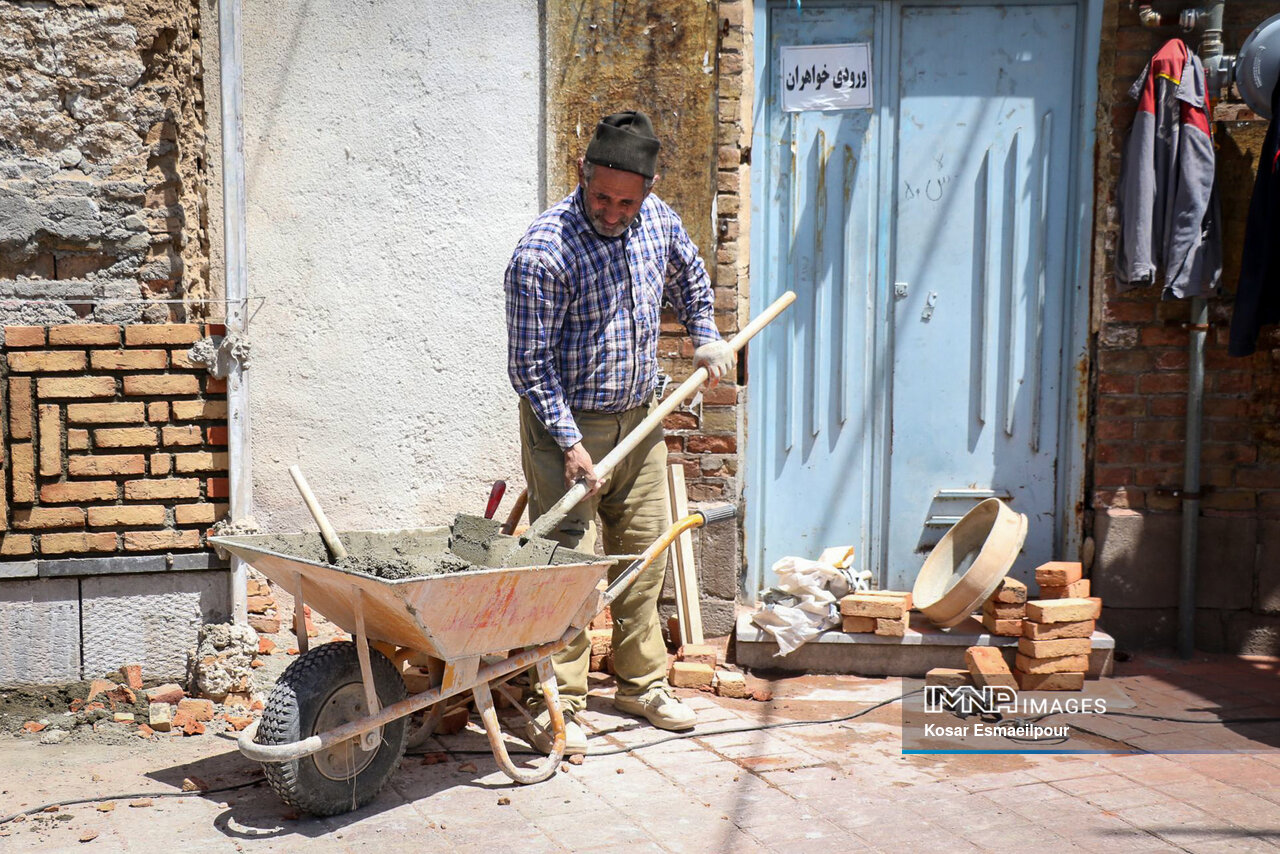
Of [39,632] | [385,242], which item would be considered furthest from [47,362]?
[385,242]

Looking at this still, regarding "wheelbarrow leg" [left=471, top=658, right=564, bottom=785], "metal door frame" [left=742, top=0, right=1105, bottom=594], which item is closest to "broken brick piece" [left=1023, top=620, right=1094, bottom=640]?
"metal door frame" [left=742, top=0, right=1105, bottom=594]

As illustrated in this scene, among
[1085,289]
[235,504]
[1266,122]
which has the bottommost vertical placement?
[235,504]

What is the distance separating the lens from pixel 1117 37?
17.1ft

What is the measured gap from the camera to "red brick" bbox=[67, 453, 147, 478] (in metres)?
4.47

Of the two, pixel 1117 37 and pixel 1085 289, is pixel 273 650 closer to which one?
pixel 1085 289

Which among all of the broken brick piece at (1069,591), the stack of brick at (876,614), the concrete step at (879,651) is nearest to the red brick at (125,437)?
the concrete step at (879,651)

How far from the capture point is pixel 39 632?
4465 millimetres

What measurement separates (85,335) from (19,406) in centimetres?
36

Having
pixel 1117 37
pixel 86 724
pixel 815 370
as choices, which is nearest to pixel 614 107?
pixel 815 370

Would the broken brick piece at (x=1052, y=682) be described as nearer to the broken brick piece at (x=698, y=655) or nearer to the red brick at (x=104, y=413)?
the broken brick piece at (x=698, y=655)

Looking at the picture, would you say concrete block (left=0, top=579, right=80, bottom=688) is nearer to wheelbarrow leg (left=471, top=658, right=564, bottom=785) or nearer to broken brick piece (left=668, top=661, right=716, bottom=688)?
wheelbarrow leg (left=471, top=658, right=564, bottom=785)

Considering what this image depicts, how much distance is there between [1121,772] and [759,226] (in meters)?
2.83

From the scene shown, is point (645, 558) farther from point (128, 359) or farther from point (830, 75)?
point (830, 75)

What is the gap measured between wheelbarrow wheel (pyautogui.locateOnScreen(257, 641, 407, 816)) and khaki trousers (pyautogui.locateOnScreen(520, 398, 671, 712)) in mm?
863
